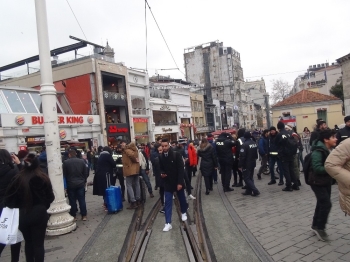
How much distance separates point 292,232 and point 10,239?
4.44 meters

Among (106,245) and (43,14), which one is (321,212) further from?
(43,14)

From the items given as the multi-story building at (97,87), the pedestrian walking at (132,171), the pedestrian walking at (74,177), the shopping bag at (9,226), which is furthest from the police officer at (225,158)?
the multi-story building at (97,87)

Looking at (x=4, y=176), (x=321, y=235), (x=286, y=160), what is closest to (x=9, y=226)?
(x=4, y=176)

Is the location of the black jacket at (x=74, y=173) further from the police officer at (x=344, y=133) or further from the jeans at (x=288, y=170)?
the police officer at (x=344, y=133)

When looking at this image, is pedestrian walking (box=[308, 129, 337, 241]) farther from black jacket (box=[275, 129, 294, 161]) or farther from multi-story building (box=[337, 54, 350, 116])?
multi-story building (box=[337, 54, 350, 116])

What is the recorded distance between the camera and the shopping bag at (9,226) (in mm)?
3902

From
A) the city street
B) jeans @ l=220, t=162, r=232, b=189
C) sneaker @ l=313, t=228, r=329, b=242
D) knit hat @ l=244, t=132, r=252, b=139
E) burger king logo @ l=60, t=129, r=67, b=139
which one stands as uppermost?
burger king logo @ l=60, t=129, r=67, b=139

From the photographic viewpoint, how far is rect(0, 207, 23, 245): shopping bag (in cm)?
390

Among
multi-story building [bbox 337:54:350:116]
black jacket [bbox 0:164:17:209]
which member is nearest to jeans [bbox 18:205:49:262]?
black jacket [bbox 0:164:17:209]

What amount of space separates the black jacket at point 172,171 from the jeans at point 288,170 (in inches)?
148

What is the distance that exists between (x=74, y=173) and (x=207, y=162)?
4161 mm

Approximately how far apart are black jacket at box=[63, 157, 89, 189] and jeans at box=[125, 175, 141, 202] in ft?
4.43

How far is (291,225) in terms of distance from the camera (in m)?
5.64

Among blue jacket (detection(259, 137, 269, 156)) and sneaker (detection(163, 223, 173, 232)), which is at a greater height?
blue jacket (detection(259, 137, 269, 156))
